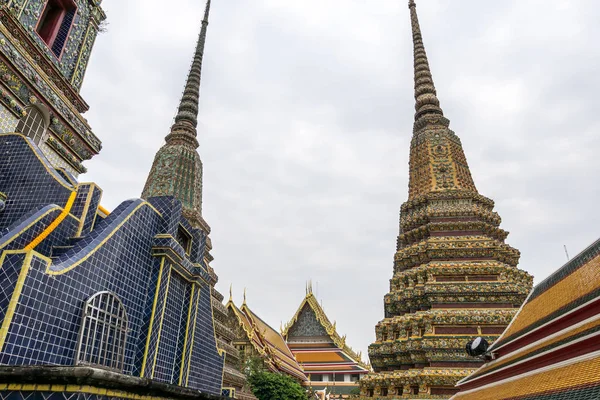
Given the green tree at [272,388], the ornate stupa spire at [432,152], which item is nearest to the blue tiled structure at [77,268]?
the green tree at [272,388]

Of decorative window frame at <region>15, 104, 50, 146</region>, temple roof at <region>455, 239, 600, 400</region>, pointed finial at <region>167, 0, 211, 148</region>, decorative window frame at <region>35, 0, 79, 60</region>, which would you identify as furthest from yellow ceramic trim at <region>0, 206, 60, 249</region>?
pointed finial at <region>167, 0, 211, 148</region>

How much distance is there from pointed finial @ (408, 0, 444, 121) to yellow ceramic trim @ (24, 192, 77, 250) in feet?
77.9

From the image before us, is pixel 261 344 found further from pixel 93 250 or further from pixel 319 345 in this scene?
pixel 93 250

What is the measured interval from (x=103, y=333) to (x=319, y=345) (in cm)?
3683

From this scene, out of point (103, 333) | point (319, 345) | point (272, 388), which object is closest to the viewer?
point (103, 333)

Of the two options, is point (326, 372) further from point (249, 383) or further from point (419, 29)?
point (419, 29)

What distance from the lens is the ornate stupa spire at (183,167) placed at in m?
20.7

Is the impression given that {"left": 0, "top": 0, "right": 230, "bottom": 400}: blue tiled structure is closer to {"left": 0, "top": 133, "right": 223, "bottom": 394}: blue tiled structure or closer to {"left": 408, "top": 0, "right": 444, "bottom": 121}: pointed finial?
{"left": 0, "top": 133, "right": 223, "bottom": 394}: blue tiled structure

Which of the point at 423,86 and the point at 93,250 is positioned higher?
the point at 423,86

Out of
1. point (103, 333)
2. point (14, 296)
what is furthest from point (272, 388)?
point (14, 296)

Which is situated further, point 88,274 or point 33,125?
point 33,125

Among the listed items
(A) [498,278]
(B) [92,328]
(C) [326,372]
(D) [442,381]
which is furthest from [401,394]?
(C) [326,372]

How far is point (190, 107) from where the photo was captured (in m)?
25.5

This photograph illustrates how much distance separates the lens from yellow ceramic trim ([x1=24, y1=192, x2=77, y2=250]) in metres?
5.96
